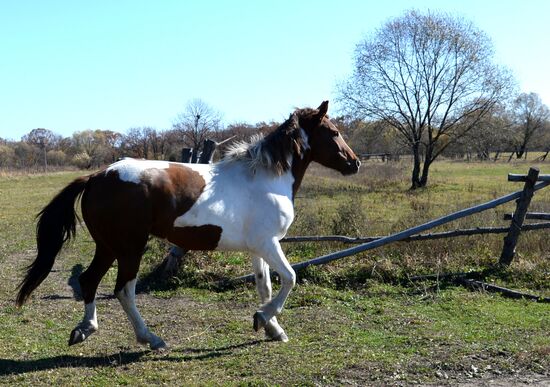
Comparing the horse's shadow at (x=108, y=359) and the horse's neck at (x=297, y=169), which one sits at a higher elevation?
the horse's neck at (x=297, y=169)

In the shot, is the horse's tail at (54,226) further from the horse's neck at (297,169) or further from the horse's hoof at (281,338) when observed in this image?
the horse's hoof at (281,338)

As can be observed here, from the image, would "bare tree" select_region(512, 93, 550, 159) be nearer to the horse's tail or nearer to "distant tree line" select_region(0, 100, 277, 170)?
"distant tree line" select_region(0, 100, 277, 170)

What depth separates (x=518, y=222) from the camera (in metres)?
9.59

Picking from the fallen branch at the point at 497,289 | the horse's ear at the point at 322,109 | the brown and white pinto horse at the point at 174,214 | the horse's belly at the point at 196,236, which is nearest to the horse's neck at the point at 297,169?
the brown and white pinto horse at the point at 174,214

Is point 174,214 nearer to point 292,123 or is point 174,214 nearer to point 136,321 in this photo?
point 136,321

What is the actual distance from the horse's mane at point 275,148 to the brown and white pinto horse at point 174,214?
0.04 feet

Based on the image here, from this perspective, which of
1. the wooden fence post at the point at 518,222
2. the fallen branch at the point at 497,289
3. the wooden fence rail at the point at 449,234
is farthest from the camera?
the wooden fence rail at the point at 449,234

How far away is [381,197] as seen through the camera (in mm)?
25047

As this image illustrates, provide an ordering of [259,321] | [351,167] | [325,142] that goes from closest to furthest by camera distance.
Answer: [259,321]
[325,142]
[351,167]

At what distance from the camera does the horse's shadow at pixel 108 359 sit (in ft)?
17.0

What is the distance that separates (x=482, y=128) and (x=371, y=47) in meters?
8.21

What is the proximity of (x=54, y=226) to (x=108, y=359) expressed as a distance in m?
1.45

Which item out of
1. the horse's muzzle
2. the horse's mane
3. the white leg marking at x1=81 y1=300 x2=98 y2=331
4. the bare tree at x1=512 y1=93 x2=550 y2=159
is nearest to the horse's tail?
the white leg marking at x1=81 y1=300 x2=98 y2=331

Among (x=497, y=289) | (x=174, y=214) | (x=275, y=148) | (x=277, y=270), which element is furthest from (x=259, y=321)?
(x=497, y=289)
